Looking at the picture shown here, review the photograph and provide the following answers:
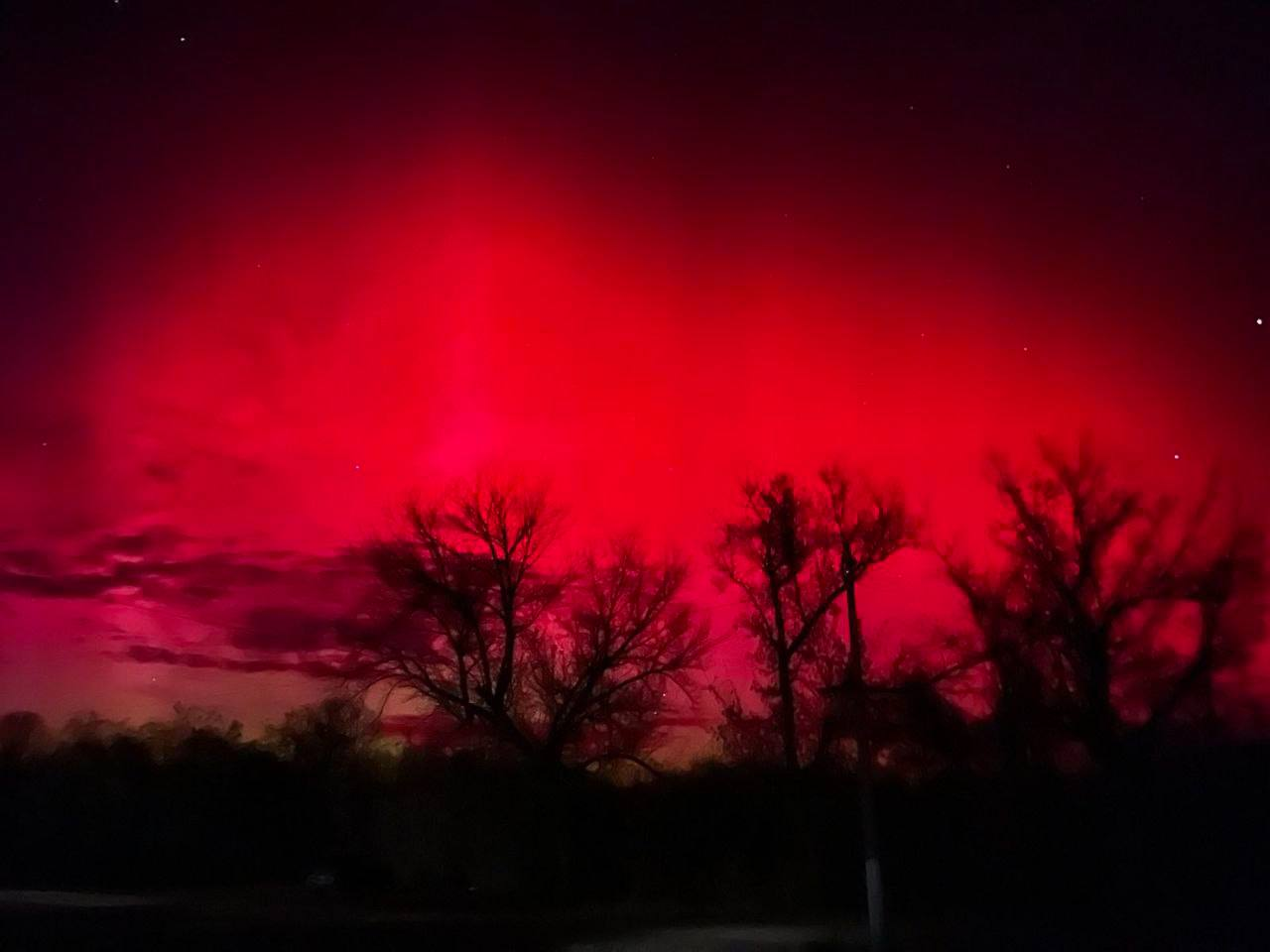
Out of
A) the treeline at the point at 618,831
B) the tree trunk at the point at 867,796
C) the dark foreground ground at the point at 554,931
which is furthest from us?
the treeline at the point at 618,831

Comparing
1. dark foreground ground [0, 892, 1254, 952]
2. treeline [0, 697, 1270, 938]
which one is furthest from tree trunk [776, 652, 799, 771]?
dark foreground ground [0, 892, 1254, 952]

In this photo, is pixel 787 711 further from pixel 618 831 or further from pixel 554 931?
pixel 554 931

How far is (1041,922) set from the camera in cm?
2298

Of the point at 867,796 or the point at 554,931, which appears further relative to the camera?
the point at 554,931

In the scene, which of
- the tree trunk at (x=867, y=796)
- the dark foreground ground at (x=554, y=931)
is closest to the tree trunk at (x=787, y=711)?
the dark foreground ground at (x=554, y=931)

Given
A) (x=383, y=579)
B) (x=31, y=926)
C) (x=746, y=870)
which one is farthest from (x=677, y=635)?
(x=31, y=926)

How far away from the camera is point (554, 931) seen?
26000mm

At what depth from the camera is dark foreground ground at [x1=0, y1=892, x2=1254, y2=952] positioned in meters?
20.4

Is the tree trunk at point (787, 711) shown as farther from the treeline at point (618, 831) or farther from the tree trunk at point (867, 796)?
the tree trunk at point (867, 796)

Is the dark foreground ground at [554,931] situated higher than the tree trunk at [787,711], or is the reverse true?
the tree trunk at [787,711]

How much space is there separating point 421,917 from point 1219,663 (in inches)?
733

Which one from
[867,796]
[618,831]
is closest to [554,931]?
[618,831]

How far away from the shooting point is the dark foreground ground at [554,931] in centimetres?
2042

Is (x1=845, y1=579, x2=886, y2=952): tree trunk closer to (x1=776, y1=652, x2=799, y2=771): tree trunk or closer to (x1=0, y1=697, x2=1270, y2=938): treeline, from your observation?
(x1=0, y1=697, x2=1270, y2=938): treeline
